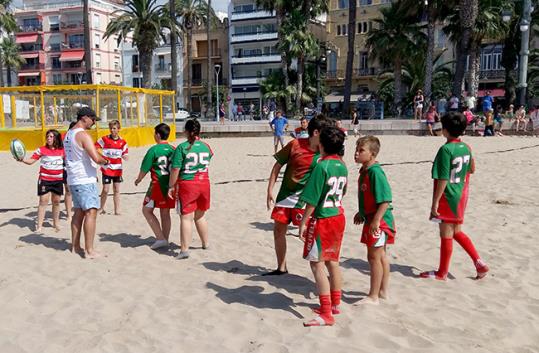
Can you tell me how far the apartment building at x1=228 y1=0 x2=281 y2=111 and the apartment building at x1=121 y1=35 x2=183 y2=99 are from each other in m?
7.78

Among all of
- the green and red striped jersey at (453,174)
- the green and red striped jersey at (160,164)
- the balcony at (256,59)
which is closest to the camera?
the green and red striped jersey at (453,174)

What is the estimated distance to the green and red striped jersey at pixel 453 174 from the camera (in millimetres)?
4887

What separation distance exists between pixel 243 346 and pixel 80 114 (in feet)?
11.4

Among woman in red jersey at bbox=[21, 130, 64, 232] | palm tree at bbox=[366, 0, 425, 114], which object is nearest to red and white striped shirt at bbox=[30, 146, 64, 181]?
woman in red jersey at bbox=[21, 130, 64, 232]

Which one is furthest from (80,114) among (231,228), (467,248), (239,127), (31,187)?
(239,127)

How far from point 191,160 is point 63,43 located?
7301 cm

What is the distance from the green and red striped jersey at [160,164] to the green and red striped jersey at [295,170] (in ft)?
5.51

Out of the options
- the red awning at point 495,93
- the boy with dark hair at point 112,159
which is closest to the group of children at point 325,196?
the boy with dark hair at point 112,159

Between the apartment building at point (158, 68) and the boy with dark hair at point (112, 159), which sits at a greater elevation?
the apartment building at point (158, 68)

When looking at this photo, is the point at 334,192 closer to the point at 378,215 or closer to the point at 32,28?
the point at 378,215

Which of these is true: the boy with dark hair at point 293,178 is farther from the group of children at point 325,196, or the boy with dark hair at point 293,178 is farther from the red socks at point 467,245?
the red socks at point 467,245

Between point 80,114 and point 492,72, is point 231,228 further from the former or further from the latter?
point 492,72

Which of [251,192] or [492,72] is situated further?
[492,72]

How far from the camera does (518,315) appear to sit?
4285mm
